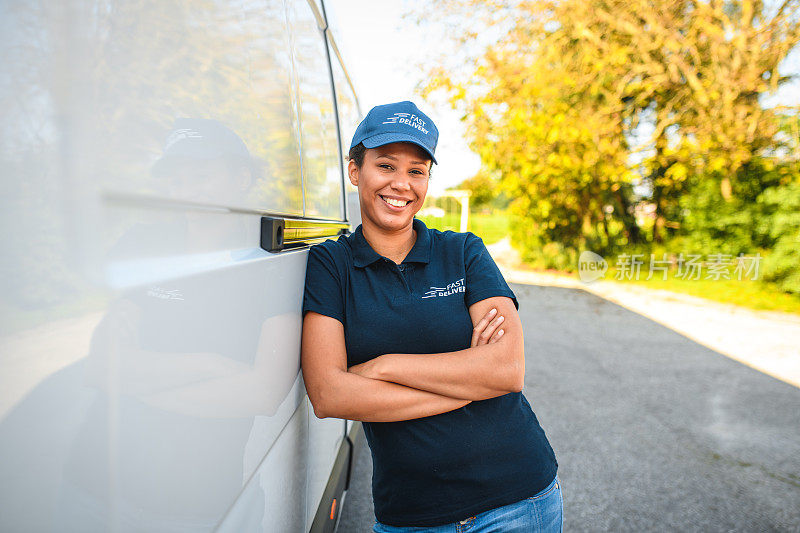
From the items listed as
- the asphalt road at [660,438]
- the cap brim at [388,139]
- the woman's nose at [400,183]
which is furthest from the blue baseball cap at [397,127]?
the asphalt road at [660,438]

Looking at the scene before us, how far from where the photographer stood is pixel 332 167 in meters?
2.23

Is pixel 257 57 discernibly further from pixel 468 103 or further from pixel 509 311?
pixel 468 103

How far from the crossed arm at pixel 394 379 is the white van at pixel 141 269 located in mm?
161

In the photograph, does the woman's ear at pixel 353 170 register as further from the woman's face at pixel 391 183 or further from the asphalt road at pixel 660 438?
the asphalt road at pixel 660 438

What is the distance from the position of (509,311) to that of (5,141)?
54.6 inches

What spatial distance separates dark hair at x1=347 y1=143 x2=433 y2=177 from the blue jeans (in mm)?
1109

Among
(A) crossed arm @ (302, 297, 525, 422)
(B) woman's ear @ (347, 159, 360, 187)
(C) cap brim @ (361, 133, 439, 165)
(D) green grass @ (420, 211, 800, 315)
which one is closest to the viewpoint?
(A) crossed arm @ (302, 297, 525, 422)

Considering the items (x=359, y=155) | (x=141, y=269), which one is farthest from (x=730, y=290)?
(x=141, y=269)

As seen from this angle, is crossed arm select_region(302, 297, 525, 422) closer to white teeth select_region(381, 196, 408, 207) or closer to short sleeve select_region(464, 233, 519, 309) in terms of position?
short sleeve select_region(464, 233, 519, 309)

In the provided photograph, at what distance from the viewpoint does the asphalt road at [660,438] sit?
2848 millimetres

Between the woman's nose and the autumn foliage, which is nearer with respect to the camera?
the woman's nose

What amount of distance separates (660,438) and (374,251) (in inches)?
129

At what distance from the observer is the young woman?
1.40m

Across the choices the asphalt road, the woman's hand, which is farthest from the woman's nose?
the asphalt road
